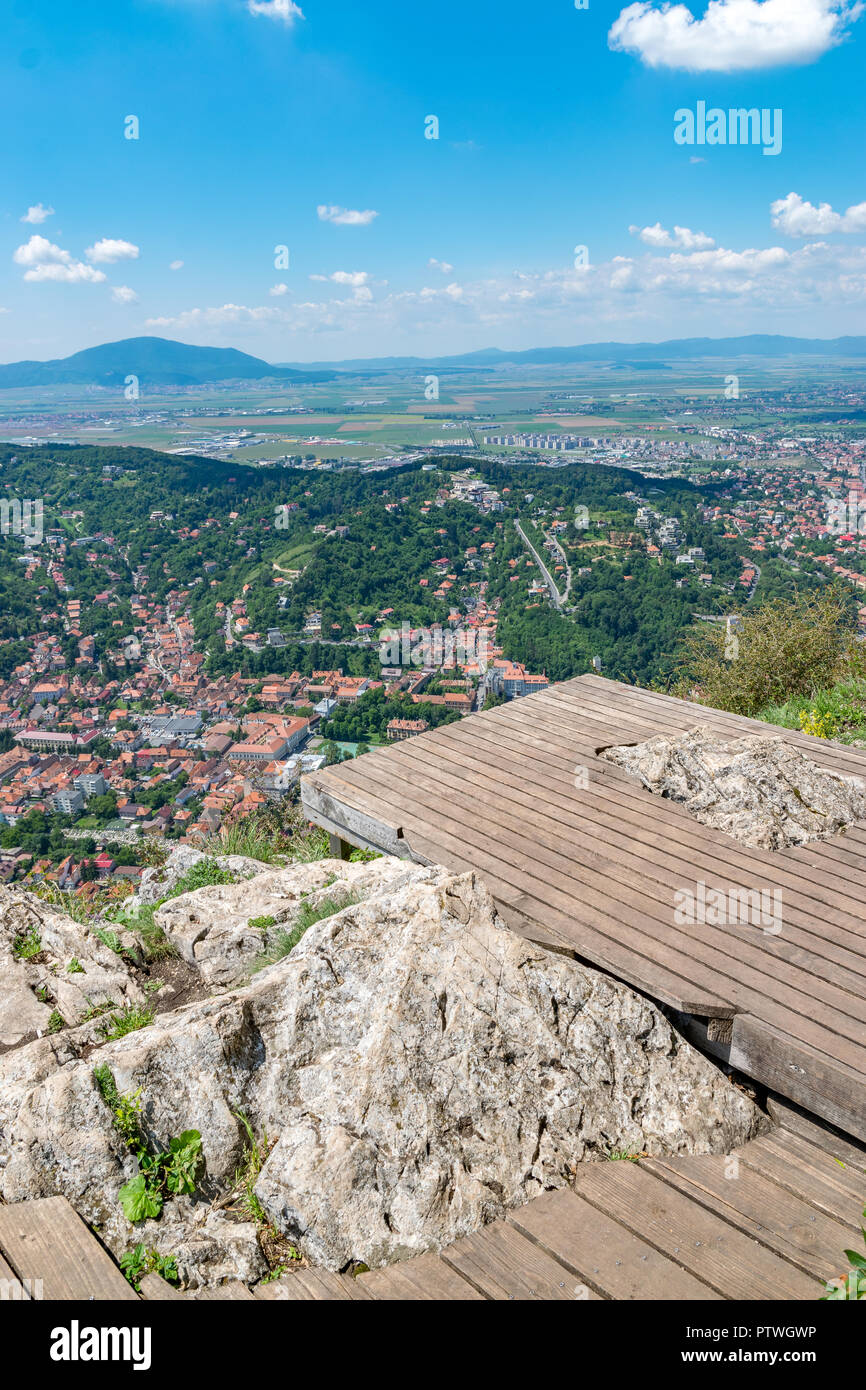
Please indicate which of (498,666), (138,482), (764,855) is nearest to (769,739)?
(764,855)

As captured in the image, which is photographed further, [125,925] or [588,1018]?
[125,925]

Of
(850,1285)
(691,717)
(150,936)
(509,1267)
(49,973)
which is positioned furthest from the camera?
(691,717)

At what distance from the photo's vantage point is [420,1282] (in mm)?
2428

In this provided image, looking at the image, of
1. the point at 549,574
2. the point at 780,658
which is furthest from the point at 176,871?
the point at 549,574

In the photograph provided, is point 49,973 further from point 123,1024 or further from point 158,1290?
point 158,1290

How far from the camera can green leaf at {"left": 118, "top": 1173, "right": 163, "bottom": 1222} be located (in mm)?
2613

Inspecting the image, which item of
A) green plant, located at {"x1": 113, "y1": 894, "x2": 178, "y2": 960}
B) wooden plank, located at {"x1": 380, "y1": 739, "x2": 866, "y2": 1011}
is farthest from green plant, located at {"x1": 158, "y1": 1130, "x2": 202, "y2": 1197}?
wooden plank, located at {"x1": 380, "y1": 739, "x2": 866, "y2": 1011}

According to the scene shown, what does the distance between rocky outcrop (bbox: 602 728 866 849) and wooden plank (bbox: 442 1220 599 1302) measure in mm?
2855

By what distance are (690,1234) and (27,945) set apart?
374 cm

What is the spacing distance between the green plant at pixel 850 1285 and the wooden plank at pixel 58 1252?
208 centimetres

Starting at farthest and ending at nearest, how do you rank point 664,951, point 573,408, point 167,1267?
point 573,408 < point 664,951 < point 167,1267

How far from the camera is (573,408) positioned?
541 feet
